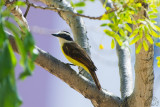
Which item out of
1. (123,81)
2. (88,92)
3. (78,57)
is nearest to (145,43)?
(88,92)

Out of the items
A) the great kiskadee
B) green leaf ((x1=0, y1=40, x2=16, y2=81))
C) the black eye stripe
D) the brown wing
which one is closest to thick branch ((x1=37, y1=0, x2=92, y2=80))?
the black eye stripe

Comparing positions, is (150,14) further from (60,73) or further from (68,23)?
(68,23)

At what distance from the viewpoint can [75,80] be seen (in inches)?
110

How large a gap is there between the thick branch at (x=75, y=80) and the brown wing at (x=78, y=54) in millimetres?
295

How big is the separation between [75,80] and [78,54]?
534 millimetres

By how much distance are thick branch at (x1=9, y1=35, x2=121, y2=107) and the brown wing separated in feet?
0.97

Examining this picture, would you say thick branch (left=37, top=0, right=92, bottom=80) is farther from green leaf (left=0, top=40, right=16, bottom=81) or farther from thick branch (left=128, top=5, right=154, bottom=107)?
green leaf (left=0, top=40, right=16, bottom=81)

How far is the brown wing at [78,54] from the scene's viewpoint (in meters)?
3.17

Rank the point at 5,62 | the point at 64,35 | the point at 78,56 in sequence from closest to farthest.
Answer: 1. the point at 5,62
2. the point at 78,56
3. the point at 64,35

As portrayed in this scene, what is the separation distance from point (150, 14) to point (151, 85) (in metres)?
0.69

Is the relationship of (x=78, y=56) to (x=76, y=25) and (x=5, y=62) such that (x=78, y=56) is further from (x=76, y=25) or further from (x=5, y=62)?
(x=5, y=62)

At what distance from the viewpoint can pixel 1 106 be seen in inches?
35.9

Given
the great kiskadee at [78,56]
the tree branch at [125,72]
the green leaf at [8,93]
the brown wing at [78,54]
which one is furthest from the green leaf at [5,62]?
the tree branch at [125,72]

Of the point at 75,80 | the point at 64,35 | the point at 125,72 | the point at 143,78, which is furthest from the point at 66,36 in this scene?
the point at 143,78
